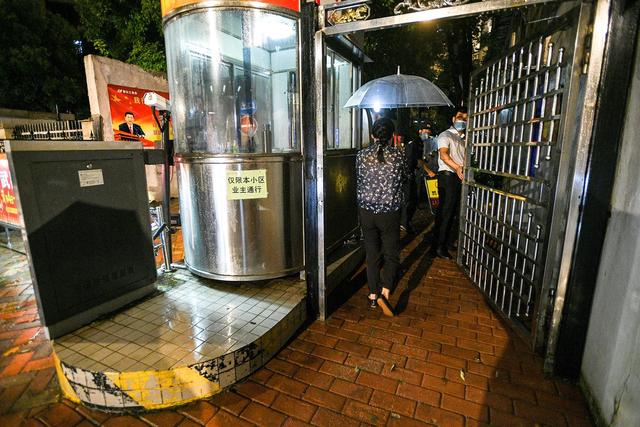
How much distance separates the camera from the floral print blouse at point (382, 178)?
3.76 m

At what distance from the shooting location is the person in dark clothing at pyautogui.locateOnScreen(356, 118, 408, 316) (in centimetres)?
376

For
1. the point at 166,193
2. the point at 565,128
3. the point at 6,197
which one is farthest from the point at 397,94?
the point at 6,197

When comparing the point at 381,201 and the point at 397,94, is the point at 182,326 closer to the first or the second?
the point at 381,201

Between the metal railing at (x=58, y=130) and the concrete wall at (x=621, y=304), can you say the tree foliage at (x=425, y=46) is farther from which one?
the concrete wall at (x=621, y=304)

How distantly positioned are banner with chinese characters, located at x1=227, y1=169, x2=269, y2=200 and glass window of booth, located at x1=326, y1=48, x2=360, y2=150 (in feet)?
5.12

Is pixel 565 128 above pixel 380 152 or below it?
above

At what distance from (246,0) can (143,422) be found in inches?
153

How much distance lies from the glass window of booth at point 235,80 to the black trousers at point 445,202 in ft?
8.86

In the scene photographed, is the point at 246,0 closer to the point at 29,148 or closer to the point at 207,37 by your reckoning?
the point at 207,37

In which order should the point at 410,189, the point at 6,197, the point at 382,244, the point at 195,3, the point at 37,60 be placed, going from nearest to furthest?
the point at 195,3 < the point at 382,244 < the point at 6,197 < the point at 410,189 < the point at 37,60

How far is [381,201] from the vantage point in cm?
381

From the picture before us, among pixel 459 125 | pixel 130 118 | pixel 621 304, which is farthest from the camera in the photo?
Result: pixel 130 118

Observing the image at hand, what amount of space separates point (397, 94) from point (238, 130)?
2.69 metres

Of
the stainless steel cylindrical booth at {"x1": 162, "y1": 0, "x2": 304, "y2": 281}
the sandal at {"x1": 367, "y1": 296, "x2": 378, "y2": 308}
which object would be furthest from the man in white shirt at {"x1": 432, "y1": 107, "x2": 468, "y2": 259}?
the stainless steel cylindrical booth at {"x1": 162, "y1": 0, "x2": 304, "y2": 281}
